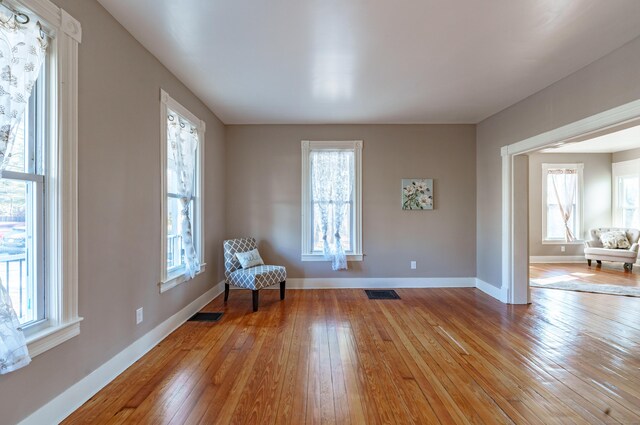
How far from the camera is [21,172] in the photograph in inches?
66.6

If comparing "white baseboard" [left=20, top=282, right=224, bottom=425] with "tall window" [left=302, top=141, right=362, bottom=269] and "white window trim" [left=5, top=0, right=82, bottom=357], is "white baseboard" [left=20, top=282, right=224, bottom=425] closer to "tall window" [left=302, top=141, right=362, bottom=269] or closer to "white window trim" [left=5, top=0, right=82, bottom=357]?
"white window trim" [left=5, top=0, right=82, bottom=357]

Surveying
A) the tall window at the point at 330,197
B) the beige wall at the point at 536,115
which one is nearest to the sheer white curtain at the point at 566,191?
the beige wall at the point at 536,115

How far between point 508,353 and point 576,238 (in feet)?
21.3

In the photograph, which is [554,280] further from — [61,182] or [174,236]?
[61,182]

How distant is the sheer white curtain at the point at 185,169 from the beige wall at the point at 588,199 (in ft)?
24.8

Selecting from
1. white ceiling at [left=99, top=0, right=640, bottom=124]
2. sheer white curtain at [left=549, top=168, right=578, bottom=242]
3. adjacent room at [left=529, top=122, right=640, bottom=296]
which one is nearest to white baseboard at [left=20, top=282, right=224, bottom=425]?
white ceiling at [left=99, top=0, right=640, bottom=124]

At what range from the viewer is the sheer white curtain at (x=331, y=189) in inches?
201

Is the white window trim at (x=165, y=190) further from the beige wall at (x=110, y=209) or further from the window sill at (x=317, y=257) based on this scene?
the window sill at (x=317, y=257)

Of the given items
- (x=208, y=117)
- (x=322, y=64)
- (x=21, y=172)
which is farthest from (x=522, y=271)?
(x=21, y=172)

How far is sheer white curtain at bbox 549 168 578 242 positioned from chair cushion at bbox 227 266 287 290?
7102 millimetres

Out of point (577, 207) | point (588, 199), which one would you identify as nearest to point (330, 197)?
point (577, 207)

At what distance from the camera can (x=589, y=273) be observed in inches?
244

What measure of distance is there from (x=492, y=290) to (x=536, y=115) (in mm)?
2506

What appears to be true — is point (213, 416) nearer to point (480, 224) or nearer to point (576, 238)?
point (480, 224)
